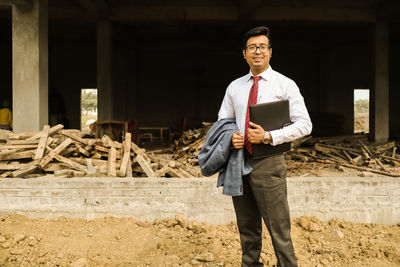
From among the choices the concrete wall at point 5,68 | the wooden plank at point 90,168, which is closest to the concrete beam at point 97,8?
the wooden plank at point 90,168

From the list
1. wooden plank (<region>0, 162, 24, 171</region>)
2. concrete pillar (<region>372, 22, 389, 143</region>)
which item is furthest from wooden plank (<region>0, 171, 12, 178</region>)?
concrete pillar (<region>372, 22, 389, 143</region>)

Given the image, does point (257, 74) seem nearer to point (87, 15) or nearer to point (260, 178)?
point (260, 178)

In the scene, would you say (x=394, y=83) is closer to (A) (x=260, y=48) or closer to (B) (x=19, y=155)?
(A) (x=260, y=48)

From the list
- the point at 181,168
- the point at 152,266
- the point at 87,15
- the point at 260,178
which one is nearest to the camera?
the point at 260,178

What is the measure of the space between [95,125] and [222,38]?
858 centimetres

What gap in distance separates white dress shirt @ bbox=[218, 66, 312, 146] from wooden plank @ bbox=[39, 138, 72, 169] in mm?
3695

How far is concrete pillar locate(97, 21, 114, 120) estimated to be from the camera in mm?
11211

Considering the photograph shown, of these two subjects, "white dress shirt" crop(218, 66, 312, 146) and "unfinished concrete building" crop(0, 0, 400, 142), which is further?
"unfinished concrete building" crop(0, 0, 400, 142)

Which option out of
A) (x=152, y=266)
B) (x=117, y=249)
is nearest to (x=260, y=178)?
(x=152, y=266)

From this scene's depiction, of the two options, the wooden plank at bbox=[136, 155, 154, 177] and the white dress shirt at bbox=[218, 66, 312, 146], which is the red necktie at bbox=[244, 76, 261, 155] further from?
the wooden plank at bbox=[136, 155, 154, 177]

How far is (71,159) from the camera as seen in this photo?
5176 millimetres

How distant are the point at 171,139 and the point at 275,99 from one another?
396 inches

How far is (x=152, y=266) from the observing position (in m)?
2.85

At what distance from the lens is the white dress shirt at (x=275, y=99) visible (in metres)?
1.96
